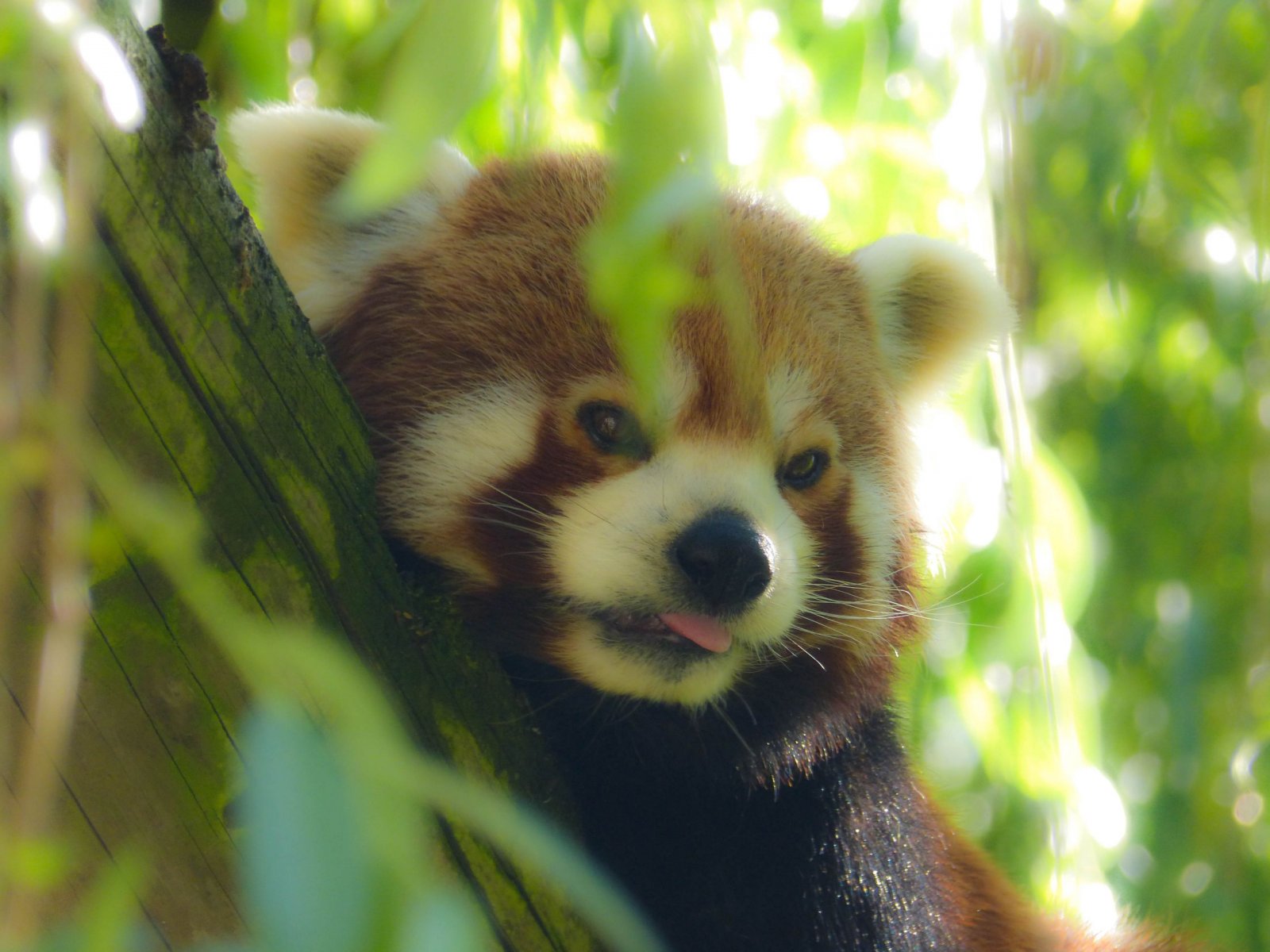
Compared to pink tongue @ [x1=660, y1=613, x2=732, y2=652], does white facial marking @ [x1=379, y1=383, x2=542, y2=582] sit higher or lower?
higher

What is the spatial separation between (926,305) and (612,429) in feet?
3.09

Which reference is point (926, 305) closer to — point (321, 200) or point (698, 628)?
point (698, 628)

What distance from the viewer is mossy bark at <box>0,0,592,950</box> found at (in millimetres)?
1364

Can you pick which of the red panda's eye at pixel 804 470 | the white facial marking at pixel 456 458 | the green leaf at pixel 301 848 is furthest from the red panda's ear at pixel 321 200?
the green leaf at pixel 301 848

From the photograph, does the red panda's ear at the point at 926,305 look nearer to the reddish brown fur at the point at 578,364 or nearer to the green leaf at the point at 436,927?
the reddish brown fur at the point at 578,364

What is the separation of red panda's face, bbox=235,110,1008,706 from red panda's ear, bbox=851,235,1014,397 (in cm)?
16

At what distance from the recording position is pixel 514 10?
203 cm

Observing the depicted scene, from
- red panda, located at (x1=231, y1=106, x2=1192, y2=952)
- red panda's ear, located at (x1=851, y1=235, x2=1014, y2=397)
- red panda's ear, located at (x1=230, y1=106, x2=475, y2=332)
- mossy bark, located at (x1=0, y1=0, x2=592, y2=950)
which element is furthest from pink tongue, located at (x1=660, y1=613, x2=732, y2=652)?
red panda's ear, located at (x1=851, y1=235, x2=1014, y2=397)

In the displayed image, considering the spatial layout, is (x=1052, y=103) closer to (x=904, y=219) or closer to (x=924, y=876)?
(x=904, y=219)

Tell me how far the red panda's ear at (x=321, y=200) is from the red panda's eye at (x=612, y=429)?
51 centimetres

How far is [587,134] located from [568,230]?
21.5 inches

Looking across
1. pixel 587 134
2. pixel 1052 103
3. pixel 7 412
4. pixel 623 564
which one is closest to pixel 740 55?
pixel 587 134

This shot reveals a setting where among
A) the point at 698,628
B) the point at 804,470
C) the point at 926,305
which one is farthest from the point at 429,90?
the point at 926,305

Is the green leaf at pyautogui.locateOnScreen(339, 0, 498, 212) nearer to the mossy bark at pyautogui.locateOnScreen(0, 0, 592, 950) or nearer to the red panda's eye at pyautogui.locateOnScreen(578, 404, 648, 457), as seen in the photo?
the mossy bark at pyautogui.locateOnScreen(0, 0, 592, 950)
